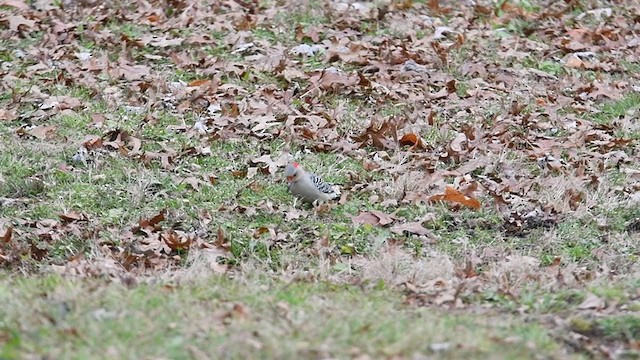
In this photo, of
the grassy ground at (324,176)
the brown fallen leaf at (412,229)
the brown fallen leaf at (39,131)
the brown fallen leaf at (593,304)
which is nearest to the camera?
the grassy ground at (324,176)

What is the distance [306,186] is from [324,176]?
0.59 metres

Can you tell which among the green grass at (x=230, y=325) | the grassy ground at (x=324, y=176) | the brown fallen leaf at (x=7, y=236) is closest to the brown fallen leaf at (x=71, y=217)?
the grassy ground at (x=324, y=176)

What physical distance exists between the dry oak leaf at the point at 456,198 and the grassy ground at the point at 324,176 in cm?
4

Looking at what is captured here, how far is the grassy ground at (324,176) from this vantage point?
4.67m

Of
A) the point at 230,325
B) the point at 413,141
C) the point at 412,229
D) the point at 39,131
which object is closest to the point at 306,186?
the point at 412,229

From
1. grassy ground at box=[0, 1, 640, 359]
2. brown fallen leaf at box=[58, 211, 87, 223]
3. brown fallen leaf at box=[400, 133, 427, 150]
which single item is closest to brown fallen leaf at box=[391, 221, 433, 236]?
grassy ground at box=[0, 1, 640, 359]

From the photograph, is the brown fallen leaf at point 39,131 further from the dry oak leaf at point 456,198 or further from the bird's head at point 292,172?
the dry oak leaf at point 456,198

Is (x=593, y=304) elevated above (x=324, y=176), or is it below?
above

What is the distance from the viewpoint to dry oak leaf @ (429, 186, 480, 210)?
24.6 feet

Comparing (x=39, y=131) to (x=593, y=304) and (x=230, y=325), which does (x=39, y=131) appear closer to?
(x=230, y=325)

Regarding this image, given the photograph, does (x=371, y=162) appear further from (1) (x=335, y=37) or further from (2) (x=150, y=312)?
(2) (x=150, y=312)

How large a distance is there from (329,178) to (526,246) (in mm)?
1729

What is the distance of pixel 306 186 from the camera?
741 centimetres

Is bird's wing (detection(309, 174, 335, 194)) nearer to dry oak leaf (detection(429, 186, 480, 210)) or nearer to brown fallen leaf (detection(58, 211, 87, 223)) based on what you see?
dry oak leaf (detection(429, 186, 480, 210))
